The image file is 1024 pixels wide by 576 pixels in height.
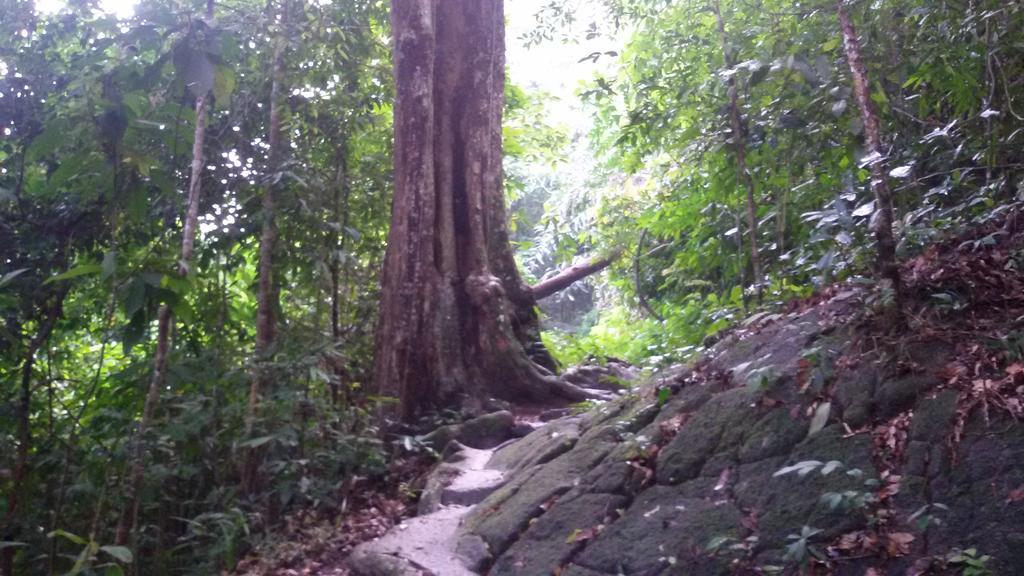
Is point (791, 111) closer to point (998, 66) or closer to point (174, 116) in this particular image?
point (998, 66)

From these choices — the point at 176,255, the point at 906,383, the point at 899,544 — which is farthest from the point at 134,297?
the point at 176,255

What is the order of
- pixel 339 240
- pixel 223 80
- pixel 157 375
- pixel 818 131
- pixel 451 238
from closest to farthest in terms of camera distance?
pixel 223 80
pixel 157 375
pixel 818 131
pixel 339 240
pixel 451 238

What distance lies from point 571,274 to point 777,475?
7752 millimetres

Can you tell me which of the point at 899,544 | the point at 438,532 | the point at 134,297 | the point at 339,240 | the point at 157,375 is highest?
the point at 339,240

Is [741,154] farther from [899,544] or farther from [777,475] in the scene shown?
[899,544]

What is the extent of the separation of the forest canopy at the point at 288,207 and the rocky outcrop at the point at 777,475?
0.42 metres

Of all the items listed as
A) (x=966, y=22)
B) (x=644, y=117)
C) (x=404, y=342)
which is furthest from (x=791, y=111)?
(x=404, y=342)

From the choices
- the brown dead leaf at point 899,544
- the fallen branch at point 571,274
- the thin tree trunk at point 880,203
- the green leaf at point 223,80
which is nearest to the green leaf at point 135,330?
the green leaf at point 223,80

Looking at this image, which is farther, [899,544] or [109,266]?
[899,544]

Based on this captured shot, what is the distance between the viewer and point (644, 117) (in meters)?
7.47

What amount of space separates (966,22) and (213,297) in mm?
5438

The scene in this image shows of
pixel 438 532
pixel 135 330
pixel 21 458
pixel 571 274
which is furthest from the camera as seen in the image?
pixel 571 274

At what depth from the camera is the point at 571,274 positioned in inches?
441

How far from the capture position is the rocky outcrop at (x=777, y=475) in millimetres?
3066
